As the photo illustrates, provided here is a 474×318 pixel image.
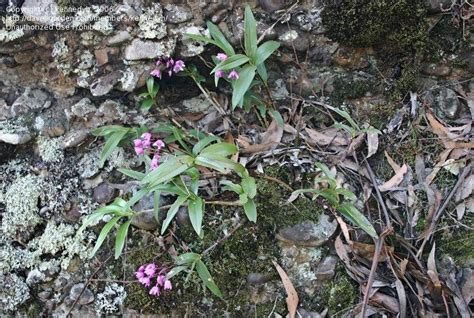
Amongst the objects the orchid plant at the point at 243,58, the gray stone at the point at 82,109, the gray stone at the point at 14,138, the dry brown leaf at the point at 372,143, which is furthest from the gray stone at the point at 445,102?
the gray stone at the point at 14,138

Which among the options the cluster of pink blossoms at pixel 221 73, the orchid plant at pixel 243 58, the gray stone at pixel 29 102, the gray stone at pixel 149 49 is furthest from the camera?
the gray stone at pixel 29 102

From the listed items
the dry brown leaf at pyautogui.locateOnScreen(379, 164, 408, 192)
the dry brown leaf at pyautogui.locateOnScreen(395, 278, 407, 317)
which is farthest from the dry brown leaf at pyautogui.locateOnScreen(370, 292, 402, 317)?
the dry brown leaf at pyautogui.locateOnScreen(379, 164, 408, 192)

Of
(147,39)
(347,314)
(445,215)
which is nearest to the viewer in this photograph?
(347,314)

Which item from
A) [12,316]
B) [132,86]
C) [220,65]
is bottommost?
[12,316]

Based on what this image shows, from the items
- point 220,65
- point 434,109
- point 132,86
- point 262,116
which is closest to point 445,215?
point 434,109

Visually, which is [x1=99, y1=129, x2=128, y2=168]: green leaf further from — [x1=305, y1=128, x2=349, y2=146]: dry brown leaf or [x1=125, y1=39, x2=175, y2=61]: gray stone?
[x1=305, y1=128, x2=349, y2=146]: dry brown leaf

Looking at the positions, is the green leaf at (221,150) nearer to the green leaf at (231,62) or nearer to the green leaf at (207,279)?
the green leaf at (231,62)

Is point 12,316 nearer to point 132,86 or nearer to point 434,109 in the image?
point 132,86
